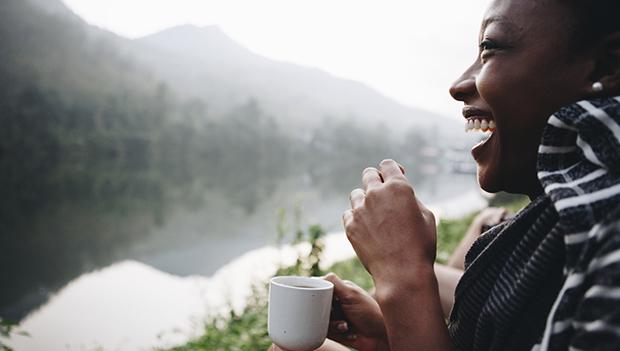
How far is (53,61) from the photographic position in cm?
2928

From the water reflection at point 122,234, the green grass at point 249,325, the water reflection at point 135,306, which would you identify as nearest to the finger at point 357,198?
the green grass at point 249,325

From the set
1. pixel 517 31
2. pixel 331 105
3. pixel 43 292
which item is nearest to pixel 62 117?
pixel 43 292

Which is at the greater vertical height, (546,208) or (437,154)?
(546,208)

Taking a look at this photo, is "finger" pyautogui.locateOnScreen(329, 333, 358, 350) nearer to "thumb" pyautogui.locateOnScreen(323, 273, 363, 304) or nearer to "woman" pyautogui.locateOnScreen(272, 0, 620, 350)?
"thumb" pyautogui.locateOnScreen(323, 273, 363, 304)

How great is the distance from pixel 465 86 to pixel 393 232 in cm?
42

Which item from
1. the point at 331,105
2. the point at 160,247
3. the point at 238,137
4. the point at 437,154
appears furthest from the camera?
the point at 331,105

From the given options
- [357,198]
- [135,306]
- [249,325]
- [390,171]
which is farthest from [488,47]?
[135,306]

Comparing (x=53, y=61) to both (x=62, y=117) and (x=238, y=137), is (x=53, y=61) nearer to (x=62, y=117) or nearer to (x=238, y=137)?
(x=62, y=117)

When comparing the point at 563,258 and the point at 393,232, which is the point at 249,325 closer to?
the point at 393,232

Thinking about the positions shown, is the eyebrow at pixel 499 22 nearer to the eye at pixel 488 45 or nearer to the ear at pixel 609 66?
the eye at pixel 488 45

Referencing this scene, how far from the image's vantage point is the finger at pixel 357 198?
116 cm

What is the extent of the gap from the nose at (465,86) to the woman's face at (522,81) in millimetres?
65

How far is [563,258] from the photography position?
0.78 metres

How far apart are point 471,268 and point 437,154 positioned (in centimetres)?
5371
